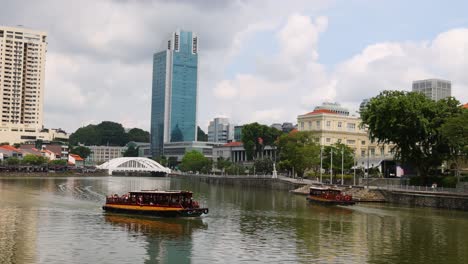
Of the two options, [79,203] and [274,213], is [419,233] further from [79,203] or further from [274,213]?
[79,203]

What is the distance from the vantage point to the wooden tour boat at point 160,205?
57125 millimetres

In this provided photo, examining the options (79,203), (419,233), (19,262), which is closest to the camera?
(19,262)

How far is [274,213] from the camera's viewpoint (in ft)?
221

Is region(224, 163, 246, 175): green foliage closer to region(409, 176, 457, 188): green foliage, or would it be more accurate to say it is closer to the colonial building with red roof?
the colonial building with red roof

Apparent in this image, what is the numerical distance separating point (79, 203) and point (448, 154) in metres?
53.5

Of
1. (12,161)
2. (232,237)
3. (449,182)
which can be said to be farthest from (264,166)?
(232,237)

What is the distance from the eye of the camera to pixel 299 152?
13000 cm

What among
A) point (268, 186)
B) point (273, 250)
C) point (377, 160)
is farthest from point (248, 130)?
point (273, 250)

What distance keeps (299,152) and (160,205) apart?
74961mm

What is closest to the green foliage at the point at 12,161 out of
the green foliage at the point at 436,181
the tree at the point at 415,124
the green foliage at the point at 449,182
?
the tree at the point at 415,124

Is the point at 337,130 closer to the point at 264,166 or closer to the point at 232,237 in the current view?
the point at 264,166

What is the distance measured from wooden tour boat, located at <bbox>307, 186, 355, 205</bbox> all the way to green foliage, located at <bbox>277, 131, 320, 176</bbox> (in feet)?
142

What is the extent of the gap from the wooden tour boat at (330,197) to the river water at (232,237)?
35.3ft

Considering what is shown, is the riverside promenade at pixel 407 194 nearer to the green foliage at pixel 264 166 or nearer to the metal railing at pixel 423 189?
the metal railing at pixel 423 189
